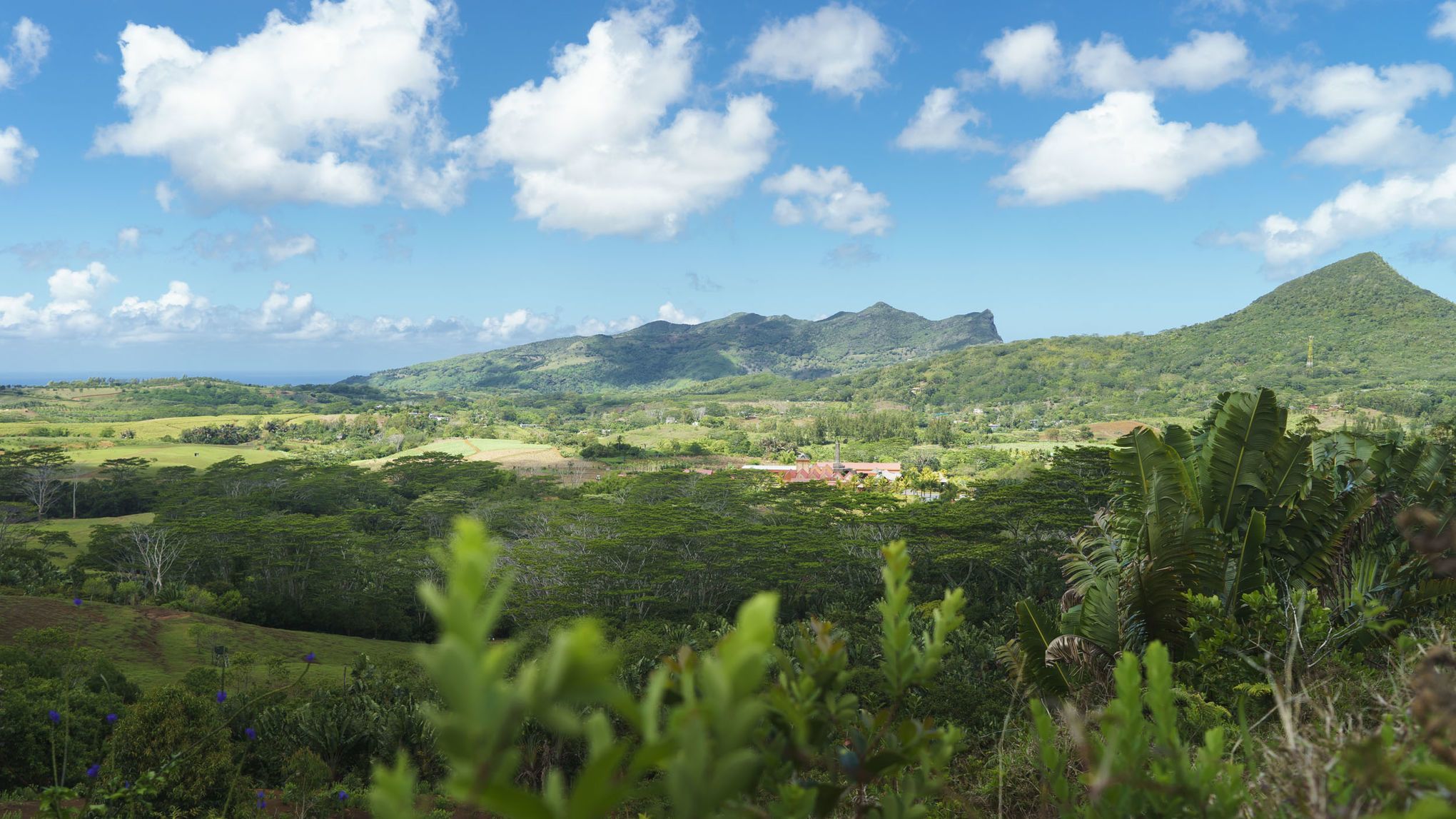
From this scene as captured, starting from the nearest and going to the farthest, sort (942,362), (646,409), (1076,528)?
(1076,528) → (646,409) → (942,362)

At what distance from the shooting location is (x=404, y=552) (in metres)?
27.0

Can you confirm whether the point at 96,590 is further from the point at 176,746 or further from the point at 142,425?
the point at 142,425

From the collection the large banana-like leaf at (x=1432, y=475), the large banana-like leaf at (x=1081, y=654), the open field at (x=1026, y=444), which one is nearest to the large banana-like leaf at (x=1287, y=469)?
the large banana-like leaf at (x=1432, y=475)

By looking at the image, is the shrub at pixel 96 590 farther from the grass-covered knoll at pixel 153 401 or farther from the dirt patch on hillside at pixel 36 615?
the grass-covered knoll at pixel 153 401

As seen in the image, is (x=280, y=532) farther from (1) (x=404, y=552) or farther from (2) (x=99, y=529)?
(2) (x=99, y=529)

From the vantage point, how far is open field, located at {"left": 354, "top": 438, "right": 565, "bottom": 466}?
59594 mm

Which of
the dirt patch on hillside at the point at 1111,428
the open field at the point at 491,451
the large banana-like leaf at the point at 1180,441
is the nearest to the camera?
the large banana-like leaf at the point at 1180,441

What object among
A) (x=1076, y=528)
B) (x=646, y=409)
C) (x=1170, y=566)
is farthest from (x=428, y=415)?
(x=1170, y=566)

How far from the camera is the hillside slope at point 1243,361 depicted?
102188 mm

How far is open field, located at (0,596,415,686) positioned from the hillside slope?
98.6 m

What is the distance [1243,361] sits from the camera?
120500 mm

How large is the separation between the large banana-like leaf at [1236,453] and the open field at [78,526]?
34319 mm

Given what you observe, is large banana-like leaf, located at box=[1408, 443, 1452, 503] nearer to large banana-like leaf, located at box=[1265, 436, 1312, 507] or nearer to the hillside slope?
large banana-like leaf, located at box=[1265, 436, 1312, 507]

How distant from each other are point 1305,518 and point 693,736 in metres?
8.24
